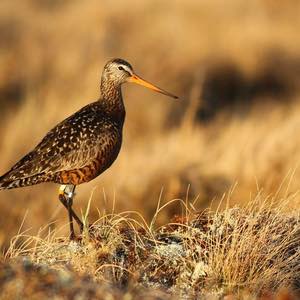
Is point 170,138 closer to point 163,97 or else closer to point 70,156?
point 163,97

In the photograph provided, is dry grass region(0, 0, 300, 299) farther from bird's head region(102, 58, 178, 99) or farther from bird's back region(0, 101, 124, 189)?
bird's head region(102, 58, 178, 99)

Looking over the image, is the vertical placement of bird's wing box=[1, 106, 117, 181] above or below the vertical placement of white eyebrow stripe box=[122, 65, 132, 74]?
below

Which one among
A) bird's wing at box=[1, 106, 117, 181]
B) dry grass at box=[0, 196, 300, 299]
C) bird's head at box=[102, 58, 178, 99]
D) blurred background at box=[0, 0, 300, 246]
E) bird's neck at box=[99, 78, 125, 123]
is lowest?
blurred background at box=[0, 0, 300, 246]

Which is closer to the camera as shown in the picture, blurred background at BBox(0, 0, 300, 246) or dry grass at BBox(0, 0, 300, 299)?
dry grass at BBox(0, 0, 300, 299)

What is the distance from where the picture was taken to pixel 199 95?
11289mm

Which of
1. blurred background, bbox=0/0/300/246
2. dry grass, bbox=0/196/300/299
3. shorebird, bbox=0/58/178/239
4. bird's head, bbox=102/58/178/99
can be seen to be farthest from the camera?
blurred background, bbox=0/0/300/246

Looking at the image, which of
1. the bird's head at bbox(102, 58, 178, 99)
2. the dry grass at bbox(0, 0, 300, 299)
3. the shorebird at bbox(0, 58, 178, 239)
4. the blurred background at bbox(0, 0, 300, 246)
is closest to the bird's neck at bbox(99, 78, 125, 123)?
the bird's head at bbox(102, 58, 178, 99)

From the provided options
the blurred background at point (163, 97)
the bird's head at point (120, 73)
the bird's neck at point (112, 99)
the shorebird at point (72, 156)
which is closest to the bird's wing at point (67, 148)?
the shorebird at point (72, 156)

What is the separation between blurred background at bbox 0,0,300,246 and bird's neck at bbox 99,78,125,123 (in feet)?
2.56

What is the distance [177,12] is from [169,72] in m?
3.81

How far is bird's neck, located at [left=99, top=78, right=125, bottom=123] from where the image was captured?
8500mm

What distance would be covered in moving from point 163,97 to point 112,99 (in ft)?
25.3

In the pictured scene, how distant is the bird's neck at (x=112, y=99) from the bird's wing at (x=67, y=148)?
37 centimetres

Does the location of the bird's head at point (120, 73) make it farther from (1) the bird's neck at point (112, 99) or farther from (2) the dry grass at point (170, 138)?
(2) the dry grass at point (170, 138)
